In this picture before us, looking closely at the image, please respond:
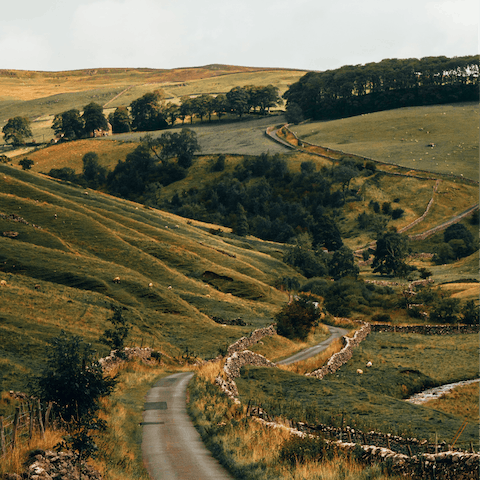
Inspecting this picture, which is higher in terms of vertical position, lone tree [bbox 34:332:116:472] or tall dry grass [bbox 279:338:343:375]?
lone tree [bbox 34:332:116:472]

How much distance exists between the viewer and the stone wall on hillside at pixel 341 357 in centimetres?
4897

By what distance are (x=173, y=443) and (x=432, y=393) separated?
3174 cm

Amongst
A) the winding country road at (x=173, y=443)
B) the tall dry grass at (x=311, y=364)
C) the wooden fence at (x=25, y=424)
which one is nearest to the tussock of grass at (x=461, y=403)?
the tall dry grass at (x=311, y=364)

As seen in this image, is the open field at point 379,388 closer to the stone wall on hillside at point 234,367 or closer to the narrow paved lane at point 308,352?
the stone wall on hillside at point 234,367

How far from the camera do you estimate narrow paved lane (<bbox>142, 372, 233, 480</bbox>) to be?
20.2 m

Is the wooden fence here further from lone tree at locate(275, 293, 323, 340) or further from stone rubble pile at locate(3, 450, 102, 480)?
lone tree at locate(275, 293, 323, 340)

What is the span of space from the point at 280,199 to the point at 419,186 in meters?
40.9

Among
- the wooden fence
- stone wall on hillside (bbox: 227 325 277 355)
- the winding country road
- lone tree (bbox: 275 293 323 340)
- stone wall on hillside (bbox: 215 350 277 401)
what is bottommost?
lone tree (bbox: 275 293 323 340)

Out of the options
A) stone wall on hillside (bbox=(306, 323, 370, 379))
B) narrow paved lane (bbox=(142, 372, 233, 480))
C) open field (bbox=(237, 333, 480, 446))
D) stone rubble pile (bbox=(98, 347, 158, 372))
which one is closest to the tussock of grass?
open field (bbox=(237, 333, 480, 446))

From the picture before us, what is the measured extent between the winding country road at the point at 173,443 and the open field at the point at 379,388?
4.90 meters

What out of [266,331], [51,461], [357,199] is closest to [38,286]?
[266,331]

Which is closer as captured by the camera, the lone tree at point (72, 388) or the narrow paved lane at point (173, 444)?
the narrow paved lane at point (173, 444)

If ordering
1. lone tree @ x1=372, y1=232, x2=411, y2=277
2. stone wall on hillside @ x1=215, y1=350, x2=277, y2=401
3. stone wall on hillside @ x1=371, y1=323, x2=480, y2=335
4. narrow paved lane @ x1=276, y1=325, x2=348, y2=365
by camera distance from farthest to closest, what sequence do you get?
lone tree @ x1=372, y1=232, x2=411, y2=277, stone wall on hillside @ x1=371, y1=323, x2=480, y2=335, narrow paved lane @ x1=276, y1=325, x2=348, y2=365, stone wall on hillside @ x1=215, y1=350, x2=277, y2=401

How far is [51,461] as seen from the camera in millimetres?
16875
